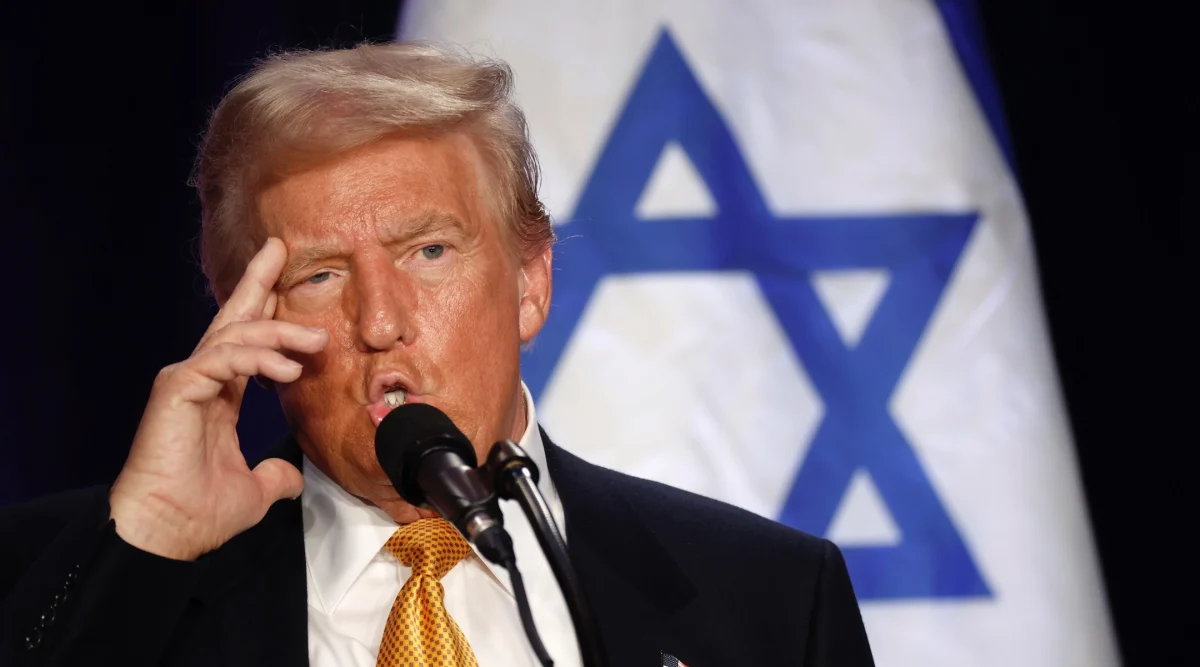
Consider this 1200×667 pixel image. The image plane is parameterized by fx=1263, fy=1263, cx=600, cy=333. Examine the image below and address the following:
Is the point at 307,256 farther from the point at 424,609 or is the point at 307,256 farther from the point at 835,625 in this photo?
the point at 835,625

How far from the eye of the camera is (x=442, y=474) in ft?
3.96

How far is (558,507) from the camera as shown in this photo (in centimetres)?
205

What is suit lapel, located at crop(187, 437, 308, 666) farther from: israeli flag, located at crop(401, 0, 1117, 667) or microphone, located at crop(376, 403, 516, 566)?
israeli flag, located at crop(401, 0, 1117, 667)

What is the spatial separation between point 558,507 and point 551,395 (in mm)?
592

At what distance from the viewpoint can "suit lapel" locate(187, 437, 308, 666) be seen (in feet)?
5.62

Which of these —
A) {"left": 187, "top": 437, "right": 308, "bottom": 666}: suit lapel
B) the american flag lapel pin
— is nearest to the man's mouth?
{"left": 187, "top": 437, "right": 308, "bottom": 666}: suit lapel

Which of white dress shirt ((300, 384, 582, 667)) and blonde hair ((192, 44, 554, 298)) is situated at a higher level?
blonde hair ((192, 44, 554, 298))

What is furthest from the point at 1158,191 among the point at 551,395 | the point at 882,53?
the point at 551,395

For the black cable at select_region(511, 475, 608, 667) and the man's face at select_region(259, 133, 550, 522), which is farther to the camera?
the man's face at select_region(259, 133, 550, 522)

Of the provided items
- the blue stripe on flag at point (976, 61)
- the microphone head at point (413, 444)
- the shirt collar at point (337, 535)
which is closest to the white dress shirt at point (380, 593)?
the shirt collar at point (337, 535)

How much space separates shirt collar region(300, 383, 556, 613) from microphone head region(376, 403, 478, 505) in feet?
1.61

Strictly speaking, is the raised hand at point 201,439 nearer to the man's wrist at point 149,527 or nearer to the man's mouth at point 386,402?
the man's wrist at point 149,527

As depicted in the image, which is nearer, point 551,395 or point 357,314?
point 357,314

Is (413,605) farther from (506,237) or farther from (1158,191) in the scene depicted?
(1158,191)
